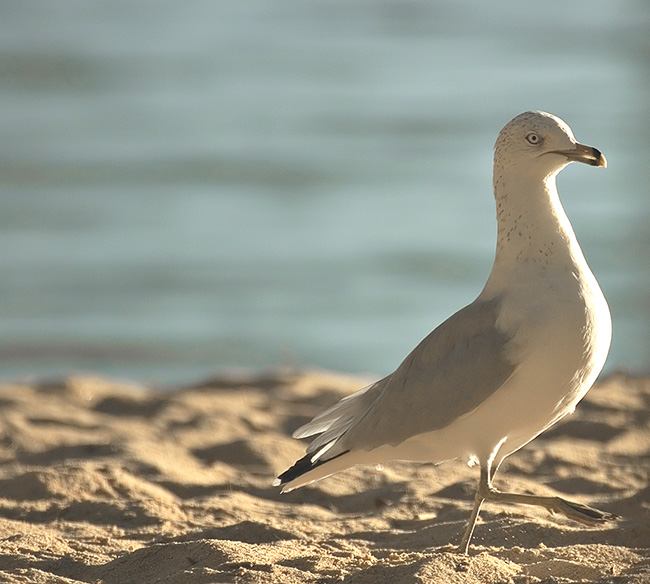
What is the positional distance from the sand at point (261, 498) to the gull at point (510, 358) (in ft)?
1.14

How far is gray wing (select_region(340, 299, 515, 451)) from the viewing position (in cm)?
418

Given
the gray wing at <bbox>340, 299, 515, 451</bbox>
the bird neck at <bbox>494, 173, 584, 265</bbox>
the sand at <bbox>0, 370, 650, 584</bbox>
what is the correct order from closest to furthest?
the sand at <bbox>0, 370, 650, 584</bbox>
the gray wing at <bbox>340, 299, 515, 451</bbox>
the bird neck at <bbox>494, 173, 584, 265</bbox>

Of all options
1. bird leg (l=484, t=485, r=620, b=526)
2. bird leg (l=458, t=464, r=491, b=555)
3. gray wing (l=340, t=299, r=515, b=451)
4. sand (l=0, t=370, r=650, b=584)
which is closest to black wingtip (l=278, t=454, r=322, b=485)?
gray wing (l=340, t=299, r=515, b=451)

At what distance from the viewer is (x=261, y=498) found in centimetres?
555

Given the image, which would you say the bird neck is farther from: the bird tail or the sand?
the sand

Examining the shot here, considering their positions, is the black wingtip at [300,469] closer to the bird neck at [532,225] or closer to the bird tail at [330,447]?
the bird tail at [330,447]

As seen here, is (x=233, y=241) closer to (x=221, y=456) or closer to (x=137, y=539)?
(x=221, y=456)

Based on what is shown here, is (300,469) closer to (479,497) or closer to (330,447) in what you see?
(330,447)

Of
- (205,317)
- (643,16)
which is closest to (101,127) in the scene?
(205,317)

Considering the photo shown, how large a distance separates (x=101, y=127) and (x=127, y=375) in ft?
30.4

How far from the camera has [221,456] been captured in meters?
6.16

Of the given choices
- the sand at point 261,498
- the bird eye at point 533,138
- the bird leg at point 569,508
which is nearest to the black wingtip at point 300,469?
the sand at point 261,498

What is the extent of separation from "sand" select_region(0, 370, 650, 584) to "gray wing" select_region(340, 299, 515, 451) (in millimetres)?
462

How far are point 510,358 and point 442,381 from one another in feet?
0.99
